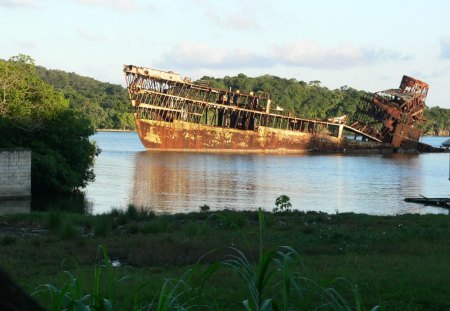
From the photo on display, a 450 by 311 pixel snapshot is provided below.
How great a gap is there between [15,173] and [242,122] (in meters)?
58.0

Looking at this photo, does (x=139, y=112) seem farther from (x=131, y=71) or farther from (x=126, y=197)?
(x=126, y=197)

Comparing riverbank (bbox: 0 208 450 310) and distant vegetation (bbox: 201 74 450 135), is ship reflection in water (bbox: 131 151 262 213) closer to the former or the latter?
riverbank (bbox: 0 208 450 310)

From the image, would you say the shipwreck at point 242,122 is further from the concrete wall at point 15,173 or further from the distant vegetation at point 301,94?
the distant vegetation at point 301,94

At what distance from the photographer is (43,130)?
119 feet

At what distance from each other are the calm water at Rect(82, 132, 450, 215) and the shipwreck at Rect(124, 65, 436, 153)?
1027 centimetres

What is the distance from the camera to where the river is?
32.0 meters

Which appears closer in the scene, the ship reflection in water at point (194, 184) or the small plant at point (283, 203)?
the small plant at point (283, 203)

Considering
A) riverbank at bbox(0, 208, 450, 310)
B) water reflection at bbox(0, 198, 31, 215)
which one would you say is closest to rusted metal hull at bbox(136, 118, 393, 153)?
water reflection at bbox(0, 198, 31, 215)

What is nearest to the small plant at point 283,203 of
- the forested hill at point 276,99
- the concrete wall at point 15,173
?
the concrete wall at point 15,173

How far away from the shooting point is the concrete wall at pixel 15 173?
31.0 metres

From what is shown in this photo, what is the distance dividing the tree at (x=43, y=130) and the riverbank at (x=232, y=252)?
15.1m

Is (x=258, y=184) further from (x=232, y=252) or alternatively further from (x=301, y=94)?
(x=301, y=94)

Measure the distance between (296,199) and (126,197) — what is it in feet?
29.0

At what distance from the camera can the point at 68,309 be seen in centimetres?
460
